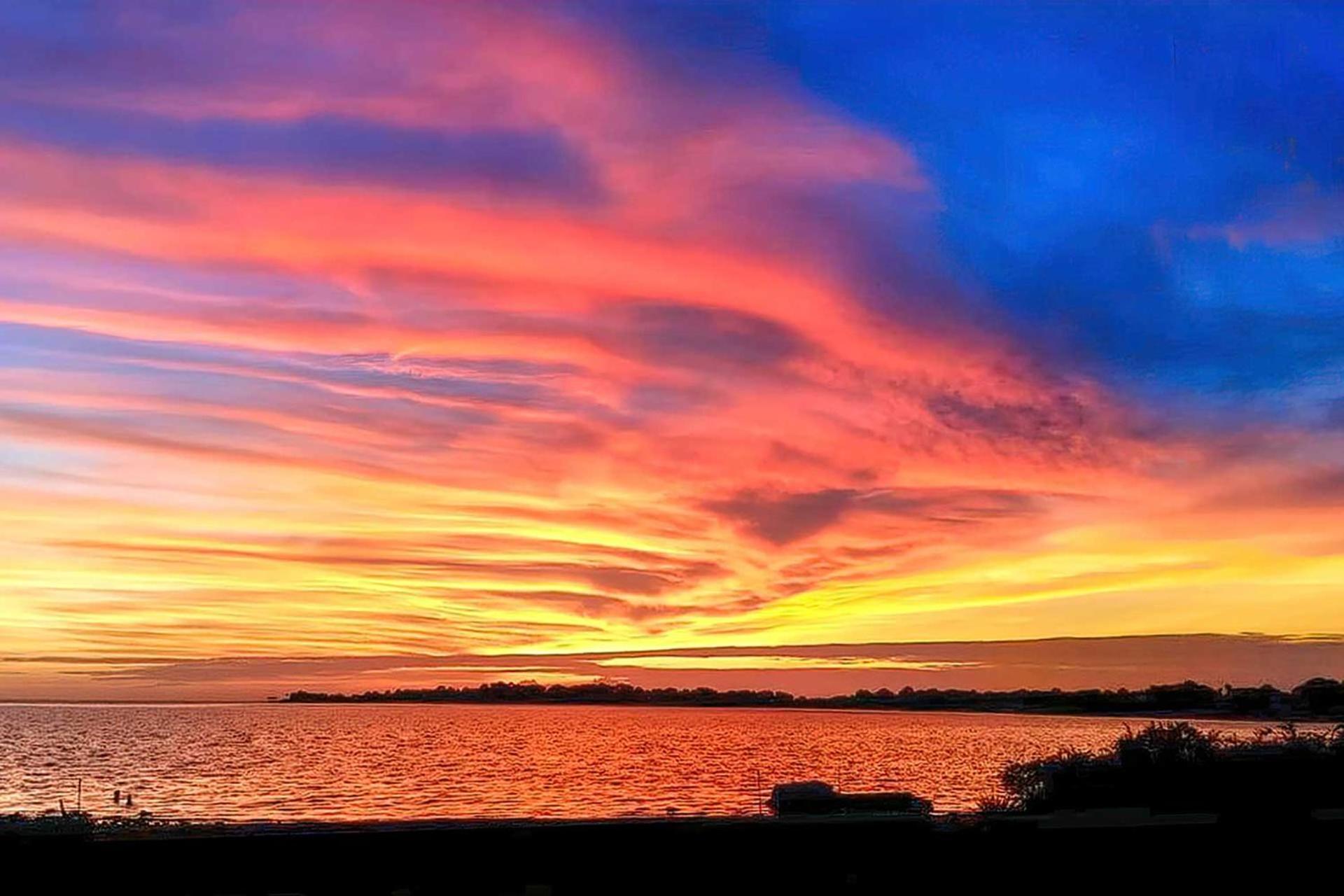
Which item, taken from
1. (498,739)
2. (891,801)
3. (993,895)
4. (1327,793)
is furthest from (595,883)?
(498,739)

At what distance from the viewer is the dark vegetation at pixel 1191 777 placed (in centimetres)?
2469

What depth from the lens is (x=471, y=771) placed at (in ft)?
326

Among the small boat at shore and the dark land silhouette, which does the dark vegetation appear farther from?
the small boat at shore

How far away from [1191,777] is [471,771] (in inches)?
3088

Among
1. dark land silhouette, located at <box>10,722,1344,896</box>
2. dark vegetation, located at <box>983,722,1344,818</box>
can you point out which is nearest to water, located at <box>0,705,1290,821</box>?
dark vegetation, located at <box>983,722,1344,818</box>

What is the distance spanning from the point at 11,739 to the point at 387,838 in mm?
158796

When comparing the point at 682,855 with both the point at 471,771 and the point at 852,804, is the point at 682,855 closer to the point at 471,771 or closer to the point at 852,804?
the point at 852,804

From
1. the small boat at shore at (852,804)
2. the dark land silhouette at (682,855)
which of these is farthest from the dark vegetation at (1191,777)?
the small boat at shore at (852,804)

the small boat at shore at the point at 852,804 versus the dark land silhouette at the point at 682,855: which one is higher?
the dark land silhouette at the point at 682,855

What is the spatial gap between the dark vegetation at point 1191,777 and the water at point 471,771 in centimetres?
1719

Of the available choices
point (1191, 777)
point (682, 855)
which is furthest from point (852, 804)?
point (682, 855)

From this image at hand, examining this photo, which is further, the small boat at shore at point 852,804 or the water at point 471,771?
the water at point 471,771

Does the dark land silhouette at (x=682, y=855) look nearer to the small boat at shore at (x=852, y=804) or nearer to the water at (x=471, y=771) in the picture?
the small boat at shore at (x=852, y=804)

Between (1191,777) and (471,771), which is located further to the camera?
(471,771)
